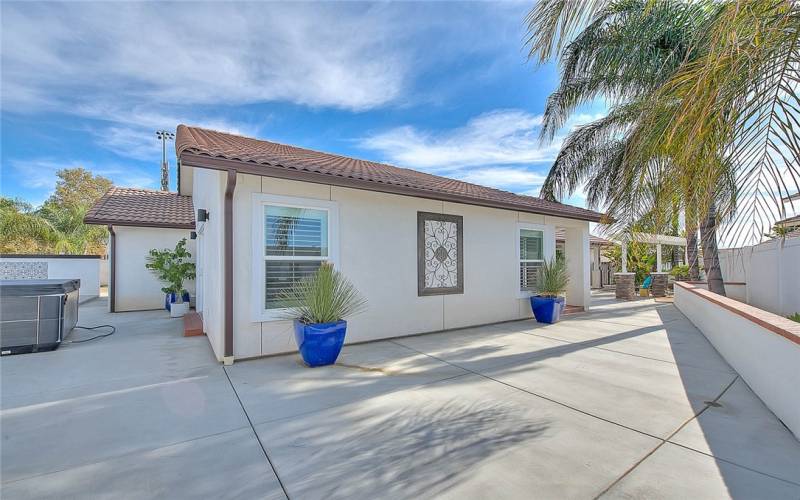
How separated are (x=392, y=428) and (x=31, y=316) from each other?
6.95 meters

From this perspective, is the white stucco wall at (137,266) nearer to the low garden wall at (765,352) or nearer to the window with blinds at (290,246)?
the window with blinds at (290,246)

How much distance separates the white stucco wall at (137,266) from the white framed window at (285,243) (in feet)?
26.1

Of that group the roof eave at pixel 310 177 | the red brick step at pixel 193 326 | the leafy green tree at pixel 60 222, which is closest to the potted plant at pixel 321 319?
the roof eave at pixel 310 177

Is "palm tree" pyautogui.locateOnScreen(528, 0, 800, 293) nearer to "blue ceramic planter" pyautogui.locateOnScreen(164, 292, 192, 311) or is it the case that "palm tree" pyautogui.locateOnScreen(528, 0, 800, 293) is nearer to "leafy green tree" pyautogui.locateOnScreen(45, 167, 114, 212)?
"blue ceramic planter" pyautogui.locateOnScreen(164, 292, 192, 311)

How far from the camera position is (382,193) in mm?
7043

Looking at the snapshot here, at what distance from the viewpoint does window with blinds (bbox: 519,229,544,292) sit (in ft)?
31.2

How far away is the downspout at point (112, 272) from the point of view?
1106cm

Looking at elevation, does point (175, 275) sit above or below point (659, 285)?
above

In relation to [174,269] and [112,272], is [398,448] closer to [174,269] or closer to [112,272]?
[174,269]

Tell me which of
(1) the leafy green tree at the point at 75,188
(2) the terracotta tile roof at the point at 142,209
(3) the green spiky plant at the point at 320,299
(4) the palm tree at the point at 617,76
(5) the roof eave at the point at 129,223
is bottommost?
(3) the green spiky plant at the point at 320,299

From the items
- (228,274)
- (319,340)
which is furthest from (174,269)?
(319,340)

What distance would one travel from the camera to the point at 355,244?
6.69 meters

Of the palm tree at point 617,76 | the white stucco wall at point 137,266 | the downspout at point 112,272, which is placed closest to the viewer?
the palm tree at point 617,76

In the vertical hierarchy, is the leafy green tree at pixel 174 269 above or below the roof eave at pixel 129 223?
below
